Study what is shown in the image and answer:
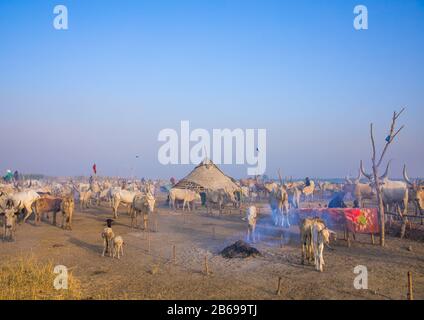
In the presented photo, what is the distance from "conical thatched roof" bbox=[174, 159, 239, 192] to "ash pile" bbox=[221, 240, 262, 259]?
22397 mm

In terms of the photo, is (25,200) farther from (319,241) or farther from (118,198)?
(319,241)

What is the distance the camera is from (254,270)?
12594mm

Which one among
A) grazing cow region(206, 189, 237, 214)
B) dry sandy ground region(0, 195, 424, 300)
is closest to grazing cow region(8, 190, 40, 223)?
dry sandy ground region(0, 195, 424, 300)

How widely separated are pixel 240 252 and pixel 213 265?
1.65 meters

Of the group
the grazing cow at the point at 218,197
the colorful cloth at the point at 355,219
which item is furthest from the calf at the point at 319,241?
the grazing cow at the point at 218,197

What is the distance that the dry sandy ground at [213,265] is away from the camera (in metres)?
10.4

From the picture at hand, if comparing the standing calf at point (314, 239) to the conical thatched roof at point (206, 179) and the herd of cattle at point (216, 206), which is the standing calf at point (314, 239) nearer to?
the herd of cattle at point (216, 206)

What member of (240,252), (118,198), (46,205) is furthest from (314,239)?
(46,205)

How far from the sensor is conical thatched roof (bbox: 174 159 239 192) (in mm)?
38562

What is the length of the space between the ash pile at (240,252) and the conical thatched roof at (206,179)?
882 inches

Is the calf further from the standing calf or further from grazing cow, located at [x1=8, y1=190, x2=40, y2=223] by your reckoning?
grazing cow, located at [x1=8, y1=190, x2=40, y2=223]

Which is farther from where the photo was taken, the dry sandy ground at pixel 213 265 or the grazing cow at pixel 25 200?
the grazing cow at pixel 25 200

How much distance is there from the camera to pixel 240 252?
48.0ft
